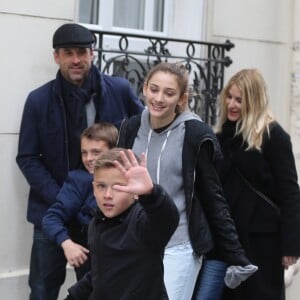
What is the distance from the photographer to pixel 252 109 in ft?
13.9

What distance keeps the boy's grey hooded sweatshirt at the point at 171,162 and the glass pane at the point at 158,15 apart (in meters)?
2.55

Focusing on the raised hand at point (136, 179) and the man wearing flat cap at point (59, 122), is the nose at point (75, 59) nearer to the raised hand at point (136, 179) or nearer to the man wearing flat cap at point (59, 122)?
the man wearing flat cap at point (59, 122)

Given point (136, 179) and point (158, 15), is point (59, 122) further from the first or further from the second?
point (158, 15)

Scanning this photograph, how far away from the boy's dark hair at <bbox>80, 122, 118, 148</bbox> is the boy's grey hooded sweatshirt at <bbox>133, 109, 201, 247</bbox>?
1.23ft

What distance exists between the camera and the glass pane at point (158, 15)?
602 centimetres

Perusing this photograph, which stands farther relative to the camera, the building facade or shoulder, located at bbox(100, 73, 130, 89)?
the building facade

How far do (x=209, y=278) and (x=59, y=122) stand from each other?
123 cm

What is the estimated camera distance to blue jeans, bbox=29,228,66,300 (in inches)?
171

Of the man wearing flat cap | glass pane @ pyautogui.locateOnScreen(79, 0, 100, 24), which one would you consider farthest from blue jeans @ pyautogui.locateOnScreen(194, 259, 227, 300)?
glass pane @ pyautogui.locateOnScreen(79, 0, 100, 24)

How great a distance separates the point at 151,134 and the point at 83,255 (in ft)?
2.58

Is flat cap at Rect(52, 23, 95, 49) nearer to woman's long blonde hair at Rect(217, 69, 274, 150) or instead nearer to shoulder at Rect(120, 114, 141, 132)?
shoulder at Rect(120, 114, 141, 132)

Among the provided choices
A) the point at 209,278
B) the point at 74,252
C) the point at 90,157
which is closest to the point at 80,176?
the point at 90,157

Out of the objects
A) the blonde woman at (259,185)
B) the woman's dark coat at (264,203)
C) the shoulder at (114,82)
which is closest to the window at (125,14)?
the shoulder at (114,82)

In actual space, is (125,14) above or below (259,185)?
above
